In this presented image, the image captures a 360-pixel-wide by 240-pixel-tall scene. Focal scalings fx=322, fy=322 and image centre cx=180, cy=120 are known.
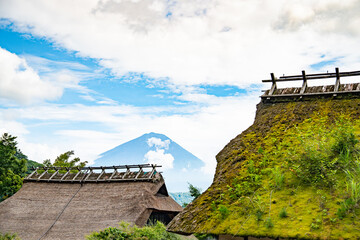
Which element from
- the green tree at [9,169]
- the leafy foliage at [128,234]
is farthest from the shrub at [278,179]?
the green tree at [9,169]

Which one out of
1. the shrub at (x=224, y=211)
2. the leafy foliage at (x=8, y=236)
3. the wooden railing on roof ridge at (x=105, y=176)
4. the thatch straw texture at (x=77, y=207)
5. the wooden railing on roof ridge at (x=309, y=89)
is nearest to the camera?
the shrub at (x=224, y=211)

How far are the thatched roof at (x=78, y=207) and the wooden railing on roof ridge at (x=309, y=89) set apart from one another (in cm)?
908

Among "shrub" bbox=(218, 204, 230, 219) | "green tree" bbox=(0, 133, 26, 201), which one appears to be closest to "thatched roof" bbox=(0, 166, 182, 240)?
"green tree" bbox=(0, 133, 26, 201)

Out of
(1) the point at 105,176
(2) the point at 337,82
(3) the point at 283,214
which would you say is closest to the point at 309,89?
(2) the point at 337,82

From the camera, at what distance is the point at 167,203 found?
19.9m

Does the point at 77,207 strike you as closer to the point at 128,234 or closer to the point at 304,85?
the point at 128,234

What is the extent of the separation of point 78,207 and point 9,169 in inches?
506

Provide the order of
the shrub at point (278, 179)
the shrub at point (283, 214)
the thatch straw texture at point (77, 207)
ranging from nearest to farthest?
the shrub at point (283, 214)
the shrub at point (278, 179)
the thatch straw texture at point (77, 207)

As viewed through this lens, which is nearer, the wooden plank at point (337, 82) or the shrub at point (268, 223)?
the shrub at point (268, 223)

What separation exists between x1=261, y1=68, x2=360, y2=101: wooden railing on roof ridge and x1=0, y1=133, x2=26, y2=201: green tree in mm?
23458

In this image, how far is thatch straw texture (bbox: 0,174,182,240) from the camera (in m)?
16.7

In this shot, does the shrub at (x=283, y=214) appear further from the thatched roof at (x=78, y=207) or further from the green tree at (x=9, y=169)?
the green tree at (x=9, y=169)

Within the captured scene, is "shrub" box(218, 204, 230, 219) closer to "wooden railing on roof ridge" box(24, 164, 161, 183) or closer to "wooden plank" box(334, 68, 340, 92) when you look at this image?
"wooden plank" box(334, 68, 340, 92)

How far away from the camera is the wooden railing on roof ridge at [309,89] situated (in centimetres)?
1105
